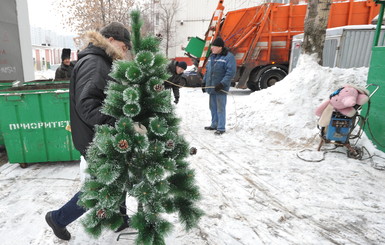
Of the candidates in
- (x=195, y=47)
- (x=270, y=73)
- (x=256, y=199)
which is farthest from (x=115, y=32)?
(x=270, y=73)

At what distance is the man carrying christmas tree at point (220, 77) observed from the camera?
5.67 meters

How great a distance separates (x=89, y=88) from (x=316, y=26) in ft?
18.9

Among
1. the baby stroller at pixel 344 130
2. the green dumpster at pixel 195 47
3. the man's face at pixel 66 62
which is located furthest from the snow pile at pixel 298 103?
the man's face at pixel 66 62

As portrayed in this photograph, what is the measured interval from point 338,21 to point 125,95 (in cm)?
892

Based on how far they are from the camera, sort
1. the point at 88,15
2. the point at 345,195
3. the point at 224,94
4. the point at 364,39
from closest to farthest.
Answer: the point at 345,195
the point at 224,94
the point at 364,39
the point at 88,15

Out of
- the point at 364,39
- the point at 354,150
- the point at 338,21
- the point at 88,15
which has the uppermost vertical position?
the point at 88,15

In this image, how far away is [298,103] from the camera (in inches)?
216

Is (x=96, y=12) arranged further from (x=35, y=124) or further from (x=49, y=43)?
(x=49, y=43)

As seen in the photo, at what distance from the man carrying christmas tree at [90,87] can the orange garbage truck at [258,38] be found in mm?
7682

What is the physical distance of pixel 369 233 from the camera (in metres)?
2.49

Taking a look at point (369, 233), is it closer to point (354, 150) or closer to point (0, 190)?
point (354, 150)

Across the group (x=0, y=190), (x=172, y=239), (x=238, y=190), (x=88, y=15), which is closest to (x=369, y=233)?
(x=238, y=190)

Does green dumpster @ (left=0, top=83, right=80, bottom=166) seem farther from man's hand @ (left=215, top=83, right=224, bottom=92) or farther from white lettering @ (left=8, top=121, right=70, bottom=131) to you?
man's hand @ (left=215, top=83, right=224, bottom=92)

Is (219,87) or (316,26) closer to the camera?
(219,87)
